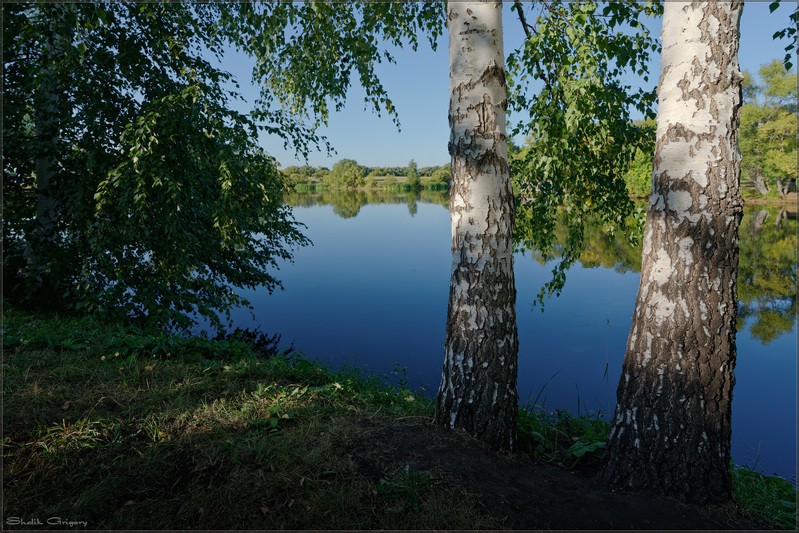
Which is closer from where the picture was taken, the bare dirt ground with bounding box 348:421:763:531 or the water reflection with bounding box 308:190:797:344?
the bare dirt ground with bounding box 348:421:763:531

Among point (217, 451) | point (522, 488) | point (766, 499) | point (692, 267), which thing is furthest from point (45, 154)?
point (766, 499)

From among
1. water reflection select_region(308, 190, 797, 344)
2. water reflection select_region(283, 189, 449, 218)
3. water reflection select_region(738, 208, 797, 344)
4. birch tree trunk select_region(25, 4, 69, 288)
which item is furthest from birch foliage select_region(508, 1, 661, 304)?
water reflection select_region(283, 189, 449, 218)

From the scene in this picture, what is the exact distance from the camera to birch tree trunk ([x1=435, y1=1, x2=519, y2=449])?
9.83 feet

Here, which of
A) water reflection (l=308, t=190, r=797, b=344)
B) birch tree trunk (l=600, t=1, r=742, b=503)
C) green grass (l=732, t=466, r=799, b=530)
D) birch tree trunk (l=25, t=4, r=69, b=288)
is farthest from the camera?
water reflection (l=308, t=190, r=797, b=344)

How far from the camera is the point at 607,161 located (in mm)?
4543

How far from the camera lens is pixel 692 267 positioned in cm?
247

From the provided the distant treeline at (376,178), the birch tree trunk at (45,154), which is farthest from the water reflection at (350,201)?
the birch tree trunk at (45,154)

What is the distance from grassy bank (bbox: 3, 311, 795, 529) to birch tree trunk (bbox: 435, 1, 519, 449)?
1.55 ft

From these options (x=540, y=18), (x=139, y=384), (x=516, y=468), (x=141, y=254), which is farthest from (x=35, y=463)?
(x=540, y=18)

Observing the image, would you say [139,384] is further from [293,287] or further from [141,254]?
[293,287]

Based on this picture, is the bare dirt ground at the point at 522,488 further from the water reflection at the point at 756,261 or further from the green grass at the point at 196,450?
the water reflection at the point at 756,261

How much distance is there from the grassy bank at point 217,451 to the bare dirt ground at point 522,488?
7 cm

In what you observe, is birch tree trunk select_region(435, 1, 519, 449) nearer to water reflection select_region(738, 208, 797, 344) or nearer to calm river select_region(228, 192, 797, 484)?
calm river select_region(228, 192, 797, 484)

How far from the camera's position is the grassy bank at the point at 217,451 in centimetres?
230
